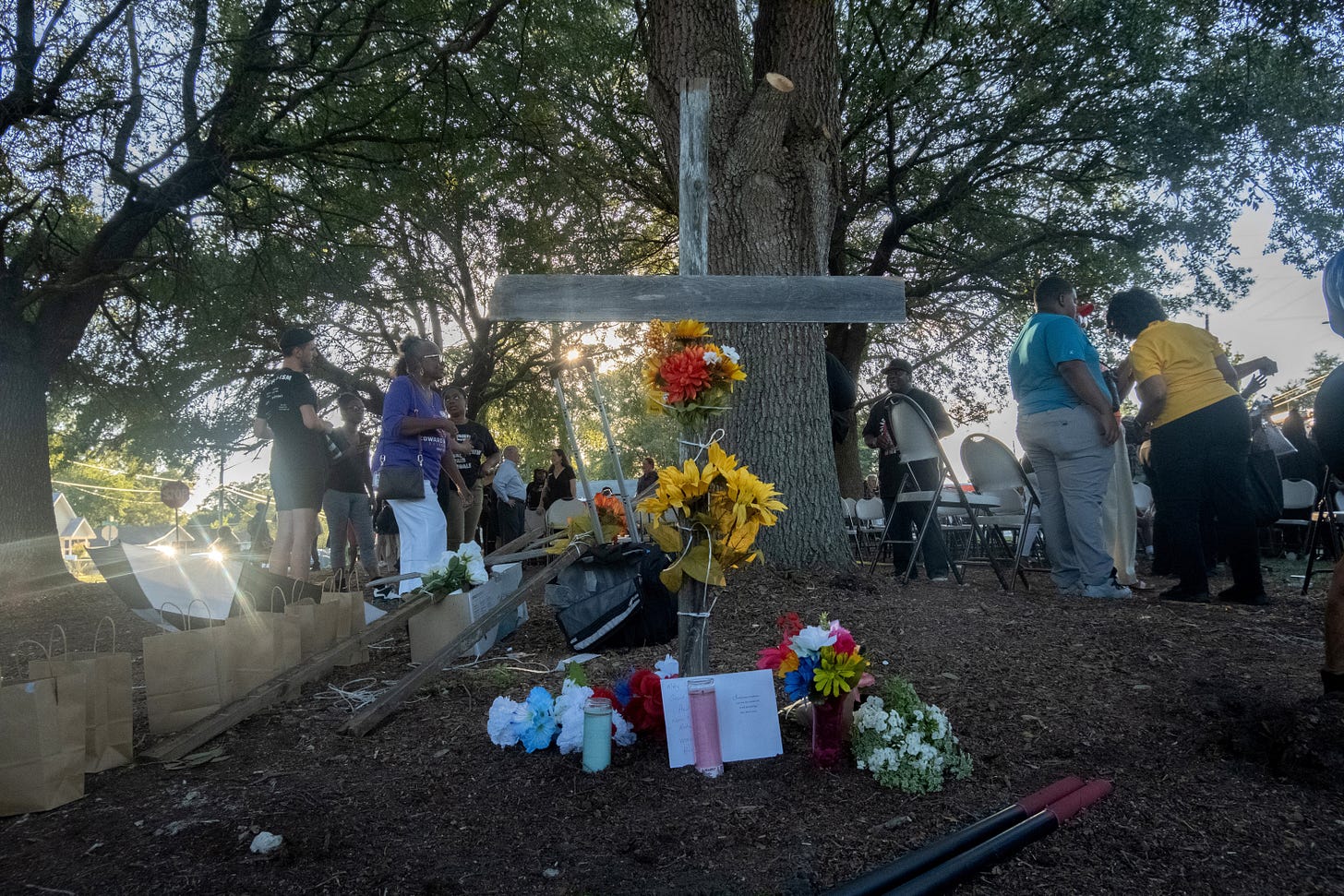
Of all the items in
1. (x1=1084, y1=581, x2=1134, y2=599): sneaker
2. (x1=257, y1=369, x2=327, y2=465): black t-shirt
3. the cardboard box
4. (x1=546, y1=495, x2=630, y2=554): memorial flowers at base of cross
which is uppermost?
(x1=257, y1=369, x2=327, y2=465): black t-shirt

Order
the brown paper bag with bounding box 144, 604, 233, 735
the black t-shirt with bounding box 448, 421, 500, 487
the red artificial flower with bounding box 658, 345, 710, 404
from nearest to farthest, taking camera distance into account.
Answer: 1. the red artificial flower with bounding box 658, 345, 710, 404
2. the brown paper bag with bounding box 144, 604, 233, 735
3. the black t-shirt with bounding box 448, 421, 500, 487

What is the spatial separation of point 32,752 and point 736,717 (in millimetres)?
2050

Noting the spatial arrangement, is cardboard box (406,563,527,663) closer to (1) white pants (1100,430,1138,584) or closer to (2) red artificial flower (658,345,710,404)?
(2) red artificial flower (658,345,710,404)

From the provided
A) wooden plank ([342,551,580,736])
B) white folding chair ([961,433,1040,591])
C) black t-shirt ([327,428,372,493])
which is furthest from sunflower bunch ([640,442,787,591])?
black t-shirt ([327,428,372,493])

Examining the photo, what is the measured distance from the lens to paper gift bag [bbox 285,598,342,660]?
3.88 m

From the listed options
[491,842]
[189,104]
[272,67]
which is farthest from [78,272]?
[491,842]

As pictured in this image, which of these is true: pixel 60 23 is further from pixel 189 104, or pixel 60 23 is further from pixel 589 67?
pixel 589 67

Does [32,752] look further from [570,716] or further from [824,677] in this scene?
[824,677]

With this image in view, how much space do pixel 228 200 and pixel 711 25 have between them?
6.30 meters

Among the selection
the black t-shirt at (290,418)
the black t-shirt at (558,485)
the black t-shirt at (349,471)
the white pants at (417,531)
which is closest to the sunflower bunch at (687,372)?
the white pants at (417,531)

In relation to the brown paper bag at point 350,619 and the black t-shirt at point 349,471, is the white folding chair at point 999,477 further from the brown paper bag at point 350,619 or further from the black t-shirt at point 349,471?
the black t-shirt at point 349,471

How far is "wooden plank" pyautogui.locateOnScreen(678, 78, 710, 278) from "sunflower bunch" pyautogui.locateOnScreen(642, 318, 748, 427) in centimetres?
46

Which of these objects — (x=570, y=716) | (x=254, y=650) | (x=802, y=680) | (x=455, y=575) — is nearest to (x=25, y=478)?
(x=455, y=575)

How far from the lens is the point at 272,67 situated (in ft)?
25.3
